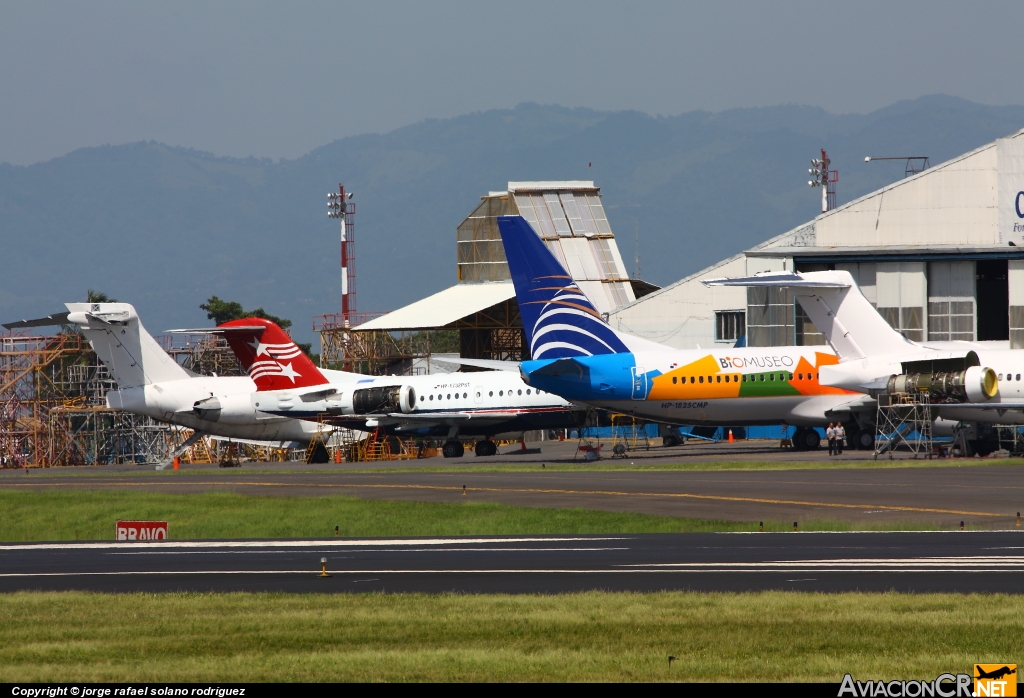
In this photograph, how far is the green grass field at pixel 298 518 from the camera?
30953mm

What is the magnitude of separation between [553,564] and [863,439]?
37650 mm

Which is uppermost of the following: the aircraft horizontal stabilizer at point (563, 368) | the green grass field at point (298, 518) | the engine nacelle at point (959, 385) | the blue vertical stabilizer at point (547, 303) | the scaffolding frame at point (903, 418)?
the blue vertical stabilizer at point (547, 303)

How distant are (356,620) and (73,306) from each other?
2341 inches

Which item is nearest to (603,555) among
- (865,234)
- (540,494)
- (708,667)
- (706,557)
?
(706,557)

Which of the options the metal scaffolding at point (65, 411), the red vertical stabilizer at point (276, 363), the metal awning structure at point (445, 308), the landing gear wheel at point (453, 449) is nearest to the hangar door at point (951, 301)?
the landing gear wheel at point (453, 449)

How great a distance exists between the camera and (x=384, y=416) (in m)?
68.3

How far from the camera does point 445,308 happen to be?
333ft

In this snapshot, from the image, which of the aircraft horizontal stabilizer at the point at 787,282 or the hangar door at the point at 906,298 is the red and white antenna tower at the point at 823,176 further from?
the aircraft horizontal stabilizer at the point at 787,282

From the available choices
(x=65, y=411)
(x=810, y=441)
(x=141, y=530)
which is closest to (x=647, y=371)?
(x=810, y=441)

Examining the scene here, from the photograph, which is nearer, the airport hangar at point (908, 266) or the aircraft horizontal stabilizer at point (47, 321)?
the aircraft horizontal stabilizer at point (47, 321)

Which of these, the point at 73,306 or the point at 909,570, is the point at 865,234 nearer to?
the point at 73,306

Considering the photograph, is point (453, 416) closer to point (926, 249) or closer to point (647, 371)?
point (647, 371)

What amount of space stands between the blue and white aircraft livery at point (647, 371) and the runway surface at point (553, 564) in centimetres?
2854

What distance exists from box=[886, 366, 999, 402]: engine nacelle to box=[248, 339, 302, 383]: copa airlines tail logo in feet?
107
